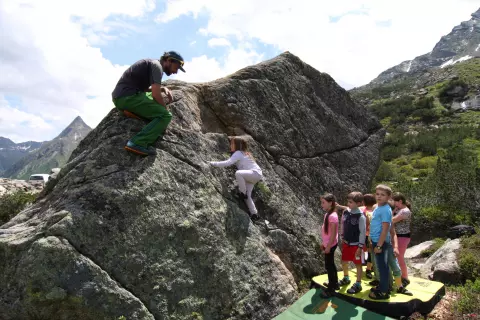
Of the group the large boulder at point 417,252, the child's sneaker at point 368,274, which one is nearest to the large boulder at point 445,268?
the child's sneaker at point 368,274

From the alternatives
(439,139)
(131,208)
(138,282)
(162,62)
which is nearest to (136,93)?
(162,62)

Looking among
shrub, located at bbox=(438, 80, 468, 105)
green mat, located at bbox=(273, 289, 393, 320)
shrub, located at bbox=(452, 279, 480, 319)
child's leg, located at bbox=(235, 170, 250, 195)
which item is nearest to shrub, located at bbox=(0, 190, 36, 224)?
child's leg, located at bbox=(235, 170, 250, 195)

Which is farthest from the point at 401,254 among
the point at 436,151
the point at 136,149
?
the point at 436,151

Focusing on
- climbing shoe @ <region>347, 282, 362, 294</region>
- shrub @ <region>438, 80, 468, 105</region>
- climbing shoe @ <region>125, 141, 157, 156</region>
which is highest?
shrub @ <region>438, 80, 468, 105</region>

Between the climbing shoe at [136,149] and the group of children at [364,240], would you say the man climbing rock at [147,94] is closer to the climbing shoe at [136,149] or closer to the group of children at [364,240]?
the climbing shoe at [136,149]

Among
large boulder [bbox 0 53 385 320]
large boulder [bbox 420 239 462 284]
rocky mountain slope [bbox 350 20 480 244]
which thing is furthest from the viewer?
rocky mountain slope [bbox 350 20 480 244]

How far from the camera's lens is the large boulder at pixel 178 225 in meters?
6.35

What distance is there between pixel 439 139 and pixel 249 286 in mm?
77164

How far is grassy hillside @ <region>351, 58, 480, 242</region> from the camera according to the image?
27569mm

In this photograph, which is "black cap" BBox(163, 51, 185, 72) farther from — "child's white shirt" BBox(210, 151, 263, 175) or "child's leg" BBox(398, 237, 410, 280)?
"child's leg" BBox(398, 237, 410, 280)

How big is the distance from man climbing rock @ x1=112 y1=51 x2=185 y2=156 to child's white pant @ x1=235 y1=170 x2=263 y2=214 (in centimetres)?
236

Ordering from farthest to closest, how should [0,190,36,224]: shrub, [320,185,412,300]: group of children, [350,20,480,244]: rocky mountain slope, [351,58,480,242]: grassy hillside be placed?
[351,58,480,242]: grassy hillside, [350,20,480,244]: rocky mountain slope, [0,190,36,224]: shrub, [320,185,412,300]: group of children

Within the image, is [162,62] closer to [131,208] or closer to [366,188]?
[131,208]

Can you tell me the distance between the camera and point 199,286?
7.44 meters
